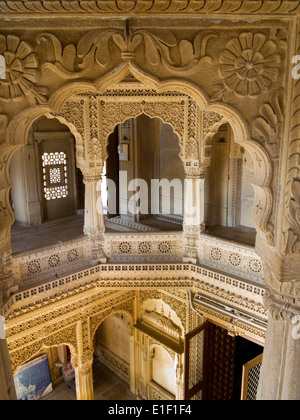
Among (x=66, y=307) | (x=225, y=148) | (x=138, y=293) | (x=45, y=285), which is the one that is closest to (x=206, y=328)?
(x=138, y=293)

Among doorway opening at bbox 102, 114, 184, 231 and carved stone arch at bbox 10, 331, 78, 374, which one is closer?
carved stone arch at bbox 10, 331, 78, 374

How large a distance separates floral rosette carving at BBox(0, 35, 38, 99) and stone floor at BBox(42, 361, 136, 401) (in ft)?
32.2

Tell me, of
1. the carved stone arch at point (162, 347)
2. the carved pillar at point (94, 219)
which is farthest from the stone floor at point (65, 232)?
the carved stone arch at point (162, 347)

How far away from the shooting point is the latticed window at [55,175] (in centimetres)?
998

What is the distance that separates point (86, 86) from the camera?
240cm

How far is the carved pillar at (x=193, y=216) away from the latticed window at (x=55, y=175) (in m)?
4.44

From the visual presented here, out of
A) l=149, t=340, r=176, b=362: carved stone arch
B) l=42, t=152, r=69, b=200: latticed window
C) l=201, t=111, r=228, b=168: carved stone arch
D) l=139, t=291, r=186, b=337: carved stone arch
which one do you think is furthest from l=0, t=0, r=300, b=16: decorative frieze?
l=149, t=340, r=176, b=362: carved stone arch

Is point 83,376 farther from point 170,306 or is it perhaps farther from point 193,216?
point 193,216

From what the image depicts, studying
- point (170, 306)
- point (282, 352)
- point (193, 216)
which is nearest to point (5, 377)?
point (282, 352)

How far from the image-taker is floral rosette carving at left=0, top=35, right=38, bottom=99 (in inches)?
87.2

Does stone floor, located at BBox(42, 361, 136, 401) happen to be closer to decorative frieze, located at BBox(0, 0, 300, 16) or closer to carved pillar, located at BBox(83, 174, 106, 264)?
carved pillar, located at BBox(83, 174, 106, 264)
